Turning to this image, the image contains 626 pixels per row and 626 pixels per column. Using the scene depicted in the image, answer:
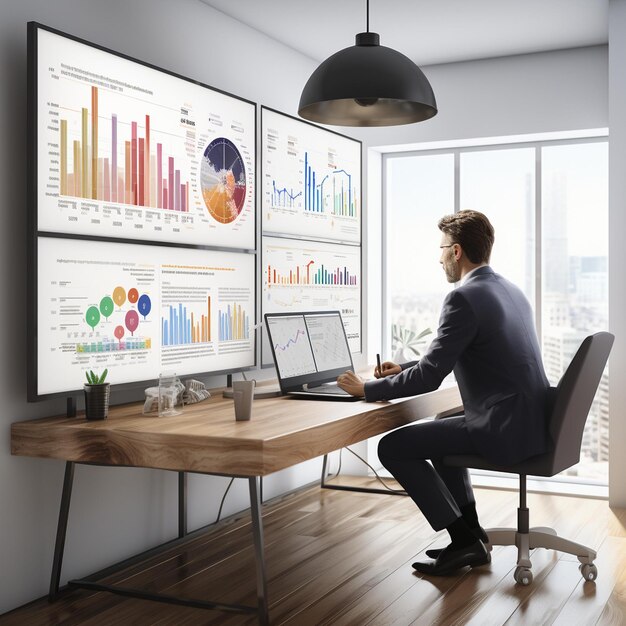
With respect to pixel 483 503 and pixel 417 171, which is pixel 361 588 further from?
pixel 417 171

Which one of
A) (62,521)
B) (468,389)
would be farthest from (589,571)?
(62,521)

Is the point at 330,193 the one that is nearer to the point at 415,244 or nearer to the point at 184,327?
the point at 415,244

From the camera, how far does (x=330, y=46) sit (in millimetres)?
4941

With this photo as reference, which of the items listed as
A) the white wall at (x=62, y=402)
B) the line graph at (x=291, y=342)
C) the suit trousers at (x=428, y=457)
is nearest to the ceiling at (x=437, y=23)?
the white wall at (x=62, y=402)

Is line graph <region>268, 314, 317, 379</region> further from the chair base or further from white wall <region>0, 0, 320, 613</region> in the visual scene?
the chair base

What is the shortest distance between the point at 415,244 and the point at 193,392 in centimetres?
261

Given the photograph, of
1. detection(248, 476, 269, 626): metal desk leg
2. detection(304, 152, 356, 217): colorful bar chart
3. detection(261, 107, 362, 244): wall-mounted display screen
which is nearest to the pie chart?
detection(261, 107, 362, 244): wall-mounted display screen

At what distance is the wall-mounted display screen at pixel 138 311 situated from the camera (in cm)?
306

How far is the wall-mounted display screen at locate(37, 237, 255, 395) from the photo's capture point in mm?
3061

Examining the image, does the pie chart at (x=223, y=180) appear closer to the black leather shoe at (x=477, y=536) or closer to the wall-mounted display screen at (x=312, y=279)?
the wall-mounted display screen at (x=312, y=279)

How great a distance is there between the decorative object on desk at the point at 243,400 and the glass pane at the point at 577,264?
2.82 meters

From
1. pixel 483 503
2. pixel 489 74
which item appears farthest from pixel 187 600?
pixel 489 74

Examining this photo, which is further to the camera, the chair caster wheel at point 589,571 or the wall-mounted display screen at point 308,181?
the wall-mounted display screen at point 308,181

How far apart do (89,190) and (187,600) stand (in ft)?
5.07
